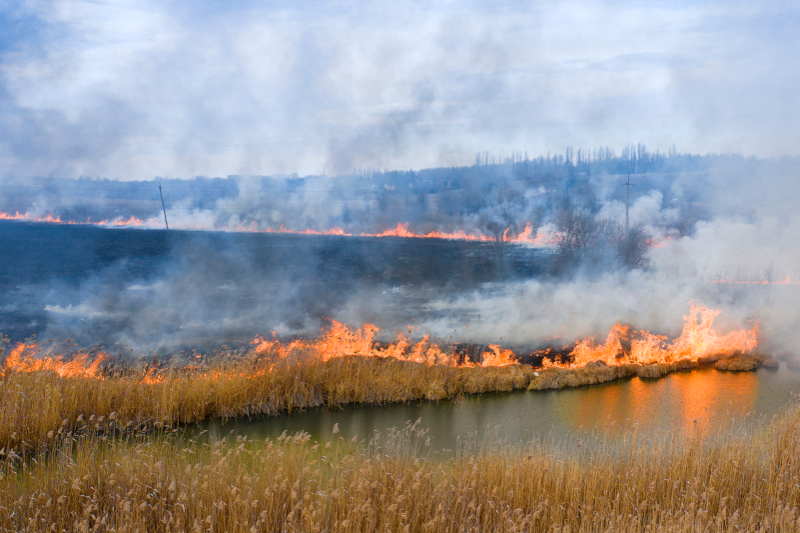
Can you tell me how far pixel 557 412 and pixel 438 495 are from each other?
7.34m

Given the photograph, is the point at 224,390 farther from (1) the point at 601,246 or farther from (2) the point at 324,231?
(2) the point at 324,231

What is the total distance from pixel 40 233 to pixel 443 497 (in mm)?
45047

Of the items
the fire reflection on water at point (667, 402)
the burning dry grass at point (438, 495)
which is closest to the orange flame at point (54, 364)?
the burning dry grass at point (438, 495)

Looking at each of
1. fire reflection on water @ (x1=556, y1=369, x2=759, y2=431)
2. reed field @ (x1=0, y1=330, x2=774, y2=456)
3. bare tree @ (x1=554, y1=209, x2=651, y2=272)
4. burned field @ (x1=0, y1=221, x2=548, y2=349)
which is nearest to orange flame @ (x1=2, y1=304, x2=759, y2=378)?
reed field @ (x1=0, y1=330, x2=774, y2=456)

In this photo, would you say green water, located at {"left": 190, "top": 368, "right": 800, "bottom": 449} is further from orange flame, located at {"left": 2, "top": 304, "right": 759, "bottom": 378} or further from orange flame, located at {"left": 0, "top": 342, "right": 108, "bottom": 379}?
orange flame, located at {"left": 0, "top": 342, "right": 108, "bottom": 379}

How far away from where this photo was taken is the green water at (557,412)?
1153 cm

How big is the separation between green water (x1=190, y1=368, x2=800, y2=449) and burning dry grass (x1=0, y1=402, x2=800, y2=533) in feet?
11.1

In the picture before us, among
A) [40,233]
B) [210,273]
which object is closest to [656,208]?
[210,273]

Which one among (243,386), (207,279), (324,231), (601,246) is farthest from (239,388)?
(324,231)

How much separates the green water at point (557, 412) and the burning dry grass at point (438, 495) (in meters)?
3.38

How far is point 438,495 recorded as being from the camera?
21.0 feet

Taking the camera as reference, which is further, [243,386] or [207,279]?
[207,279]

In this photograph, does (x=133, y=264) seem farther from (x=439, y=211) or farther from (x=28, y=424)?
(x=439, y=211)

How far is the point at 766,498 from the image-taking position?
21.9 ft
